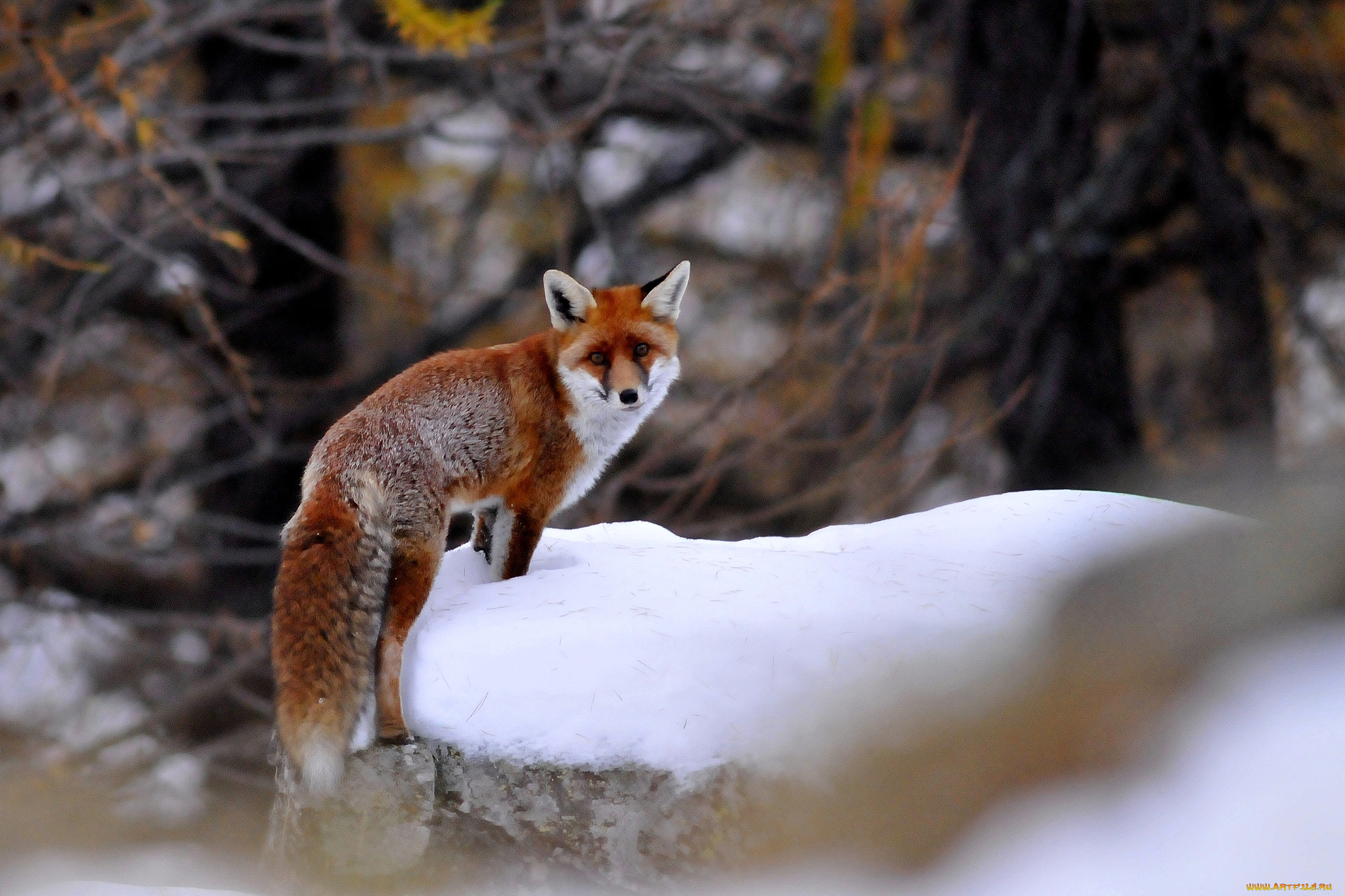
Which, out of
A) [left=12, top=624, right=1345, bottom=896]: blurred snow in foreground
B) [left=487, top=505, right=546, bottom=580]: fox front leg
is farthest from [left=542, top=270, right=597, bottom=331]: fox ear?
[left=12, top=624, right=1345, bottom=896]: blurred snow in foreground

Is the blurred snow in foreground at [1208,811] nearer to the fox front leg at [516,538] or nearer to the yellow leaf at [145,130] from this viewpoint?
the fox front leg at [516,538]

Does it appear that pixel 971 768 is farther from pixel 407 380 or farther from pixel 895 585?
pixel 407 380

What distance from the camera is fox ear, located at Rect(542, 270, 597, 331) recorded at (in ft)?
14.0

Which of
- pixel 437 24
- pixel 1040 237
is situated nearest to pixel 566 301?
pixel 437 24

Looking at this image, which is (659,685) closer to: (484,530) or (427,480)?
(427,480)

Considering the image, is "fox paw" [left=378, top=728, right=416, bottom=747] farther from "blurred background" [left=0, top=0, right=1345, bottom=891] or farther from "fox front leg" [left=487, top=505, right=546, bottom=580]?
"blurred background" [left=0, top=0, right=1345, bottom=891]

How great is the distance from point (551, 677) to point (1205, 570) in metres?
1.95

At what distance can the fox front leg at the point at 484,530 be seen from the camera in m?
4.47

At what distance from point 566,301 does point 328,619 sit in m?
1.52

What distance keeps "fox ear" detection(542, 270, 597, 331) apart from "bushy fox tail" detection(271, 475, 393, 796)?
0.99 metres

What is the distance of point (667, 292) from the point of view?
4527mm

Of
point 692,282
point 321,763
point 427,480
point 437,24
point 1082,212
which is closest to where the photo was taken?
point 321,763

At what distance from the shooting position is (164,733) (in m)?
8.56

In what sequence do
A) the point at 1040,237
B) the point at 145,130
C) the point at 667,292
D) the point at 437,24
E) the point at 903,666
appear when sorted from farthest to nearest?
the point at 1040,237 < the point at 437,24 < the point at 145,130 < the point at 667,292 < the point at 903,666
